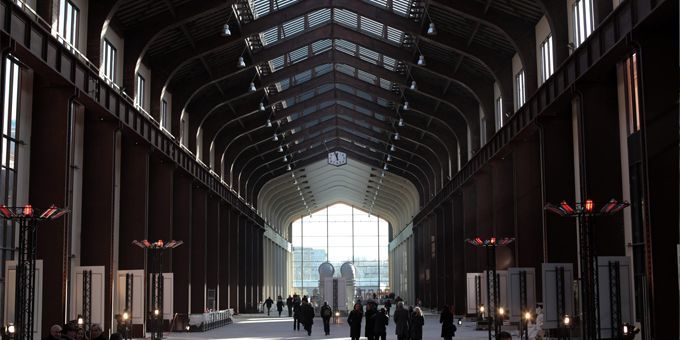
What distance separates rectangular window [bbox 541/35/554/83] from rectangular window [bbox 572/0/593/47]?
3610 mm

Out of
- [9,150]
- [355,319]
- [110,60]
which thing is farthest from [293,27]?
[9,150]

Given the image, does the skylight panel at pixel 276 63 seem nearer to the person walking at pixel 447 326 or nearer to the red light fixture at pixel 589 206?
the person walking at pixel 447 326

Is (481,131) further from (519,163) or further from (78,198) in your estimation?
(78,198)

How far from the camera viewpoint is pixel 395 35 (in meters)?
41.9

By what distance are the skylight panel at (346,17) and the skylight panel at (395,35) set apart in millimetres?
1640

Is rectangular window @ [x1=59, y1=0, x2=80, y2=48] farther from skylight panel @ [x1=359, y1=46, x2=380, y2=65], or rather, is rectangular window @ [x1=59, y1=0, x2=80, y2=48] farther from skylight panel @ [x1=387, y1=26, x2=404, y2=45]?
skylight panel @ [x1=359, y1=46, x2=380, y2=65]

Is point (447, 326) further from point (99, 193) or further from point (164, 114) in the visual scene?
point (164, 114)

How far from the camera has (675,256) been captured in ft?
65.3

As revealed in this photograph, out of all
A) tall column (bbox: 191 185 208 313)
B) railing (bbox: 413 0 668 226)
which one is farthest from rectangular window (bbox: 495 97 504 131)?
tall column (bbox: 191 185 208 313)

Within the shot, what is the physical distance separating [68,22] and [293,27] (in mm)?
15591

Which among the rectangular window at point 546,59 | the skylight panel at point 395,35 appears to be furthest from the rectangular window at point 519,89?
the skylight panel at point 395,35

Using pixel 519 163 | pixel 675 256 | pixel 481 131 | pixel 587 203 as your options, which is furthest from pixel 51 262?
pixel 481 131

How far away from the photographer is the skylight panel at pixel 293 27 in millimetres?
41062

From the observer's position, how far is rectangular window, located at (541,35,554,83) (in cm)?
3256
